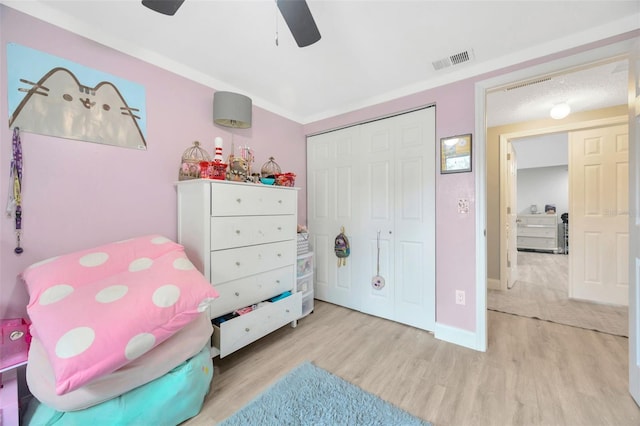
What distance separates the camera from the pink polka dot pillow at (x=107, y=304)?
0.97 metres

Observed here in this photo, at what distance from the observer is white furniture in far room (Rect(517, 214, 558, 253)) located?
644 cm

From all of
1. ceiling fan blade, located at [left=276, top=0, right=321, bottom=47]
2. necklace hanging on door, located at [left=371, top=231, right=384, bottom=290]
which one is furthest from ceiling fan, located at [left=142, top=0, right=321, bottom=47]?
necklace hanging on door, located at [left=371, top=231, right=384, bottom=290]

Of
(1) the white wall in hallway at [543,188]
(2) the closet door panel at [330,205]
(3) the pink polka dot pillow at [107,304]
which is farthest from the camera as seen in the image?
(1) the white wall in hallway at [543,188]

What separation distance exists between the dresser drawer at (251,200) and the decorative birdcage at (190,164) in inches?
14.6

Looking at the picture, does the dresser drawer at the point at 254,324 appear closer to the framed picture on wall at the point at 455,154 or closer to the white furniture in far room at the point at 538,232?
the framed picture on wall at the point at 455,154

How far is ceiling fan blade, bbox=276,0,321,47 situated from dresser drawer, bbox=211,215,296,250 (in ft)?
4.12

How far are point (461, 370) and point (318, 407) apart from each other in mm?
1073

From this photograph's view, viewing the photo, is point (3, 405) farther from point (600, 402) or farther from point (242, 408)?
point (600, 402)

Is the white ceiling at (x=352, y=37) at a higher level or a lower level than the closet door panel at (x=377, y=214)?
higher

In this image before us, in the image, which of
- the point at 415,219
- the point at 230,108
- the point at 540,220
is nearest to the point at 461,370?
the point at 415,219

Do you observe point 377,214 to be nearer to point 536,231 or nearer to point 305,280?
point 305,280

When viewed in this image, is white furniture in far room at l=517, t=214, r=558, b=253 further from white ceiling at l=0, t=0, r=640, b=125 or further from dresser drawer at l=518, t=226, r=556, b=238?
white ceiling at l=0, t=0, r=640, b=125

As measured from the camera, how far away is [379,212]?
2.61 meters

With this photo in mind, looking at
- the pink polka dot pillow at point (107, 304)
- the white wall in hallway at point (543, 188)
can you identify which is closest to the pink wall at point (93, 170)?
the pink polka dot pillow at point (107, 304)
